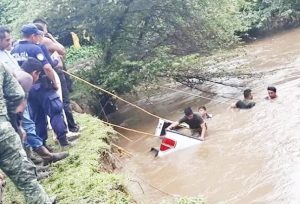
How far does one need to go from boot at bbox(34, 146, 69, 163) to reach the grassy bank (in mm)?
75

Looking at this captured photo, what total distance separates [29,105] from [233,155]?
3.83m

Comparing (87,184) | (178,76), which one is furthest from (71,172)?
(178,76)

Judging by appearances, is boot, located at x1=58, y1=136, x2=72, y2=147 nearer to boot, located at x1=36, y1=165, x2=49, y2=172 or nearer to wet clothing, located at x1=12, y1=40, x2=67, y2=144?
wet clothing, located at x1=12, y1=40, x2=67, y2=144

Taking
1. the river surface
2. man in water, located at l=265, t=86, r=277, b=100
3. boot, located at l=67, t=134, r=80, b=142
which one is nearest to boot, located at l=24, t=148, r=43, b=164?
boot, located at l=67, t=134, r=80, b=142

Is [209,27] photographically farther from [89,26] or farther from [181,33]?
[89,26]

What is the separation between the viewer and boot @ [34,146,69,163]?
6630mm

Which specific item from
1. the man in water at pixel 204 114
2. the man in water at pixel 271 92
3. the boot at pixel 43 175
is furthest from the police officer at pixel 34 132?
the man in water at pixel 271 92

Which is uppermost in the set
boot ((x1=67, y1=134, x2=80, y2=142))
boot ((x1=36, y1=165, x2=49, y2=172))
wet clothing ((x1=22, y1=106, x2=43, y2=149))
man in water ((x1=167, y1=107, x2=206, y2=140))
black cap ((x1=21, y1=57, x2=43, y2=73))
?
black cap ((x1=21, y1=57, x2=43, y2=73))

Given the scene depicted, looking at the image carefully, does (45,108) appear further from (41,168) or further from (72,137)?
(41,168)

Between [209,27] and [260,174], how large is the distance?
292 inches

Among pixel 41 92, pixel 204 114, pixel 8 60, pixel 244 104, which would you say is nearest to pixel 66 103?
pixel 41 92

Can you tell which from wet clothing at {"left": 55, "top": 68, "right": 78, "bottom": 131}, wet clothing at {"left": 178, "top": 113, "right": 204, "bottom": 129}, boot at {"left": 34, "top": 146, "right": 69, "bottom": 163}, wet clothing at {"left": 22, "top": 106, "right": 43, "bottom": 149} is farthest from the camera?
wet clothing at {"left": 178, "top": 113, "right": 204, "bottom": 129}

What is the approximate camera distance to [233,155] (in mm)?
8641

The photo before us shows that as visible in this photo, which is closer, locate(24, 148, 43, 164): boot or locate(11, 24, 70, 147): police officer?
locate(24, 148, 43, 164): boot
